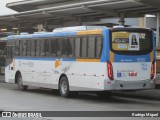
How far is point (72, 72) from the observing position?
62.9ft

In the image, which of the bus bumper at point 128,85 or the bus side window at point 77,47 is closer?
the bus bumper at point 128,85

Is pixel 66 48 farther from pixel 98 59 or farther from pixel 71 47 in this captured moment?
pixel 98 59

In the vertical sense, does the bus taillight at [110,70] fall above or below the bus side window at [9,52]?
below

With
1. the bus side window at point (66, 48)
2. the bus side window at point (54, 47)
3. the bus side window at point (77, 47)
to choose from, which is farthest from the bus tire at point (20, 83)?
the bus side window at point (77, 47)

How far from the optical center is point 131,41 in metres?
17.7

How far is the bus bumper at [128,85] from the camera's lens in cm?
1722

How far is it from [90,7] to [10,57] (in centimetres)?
506

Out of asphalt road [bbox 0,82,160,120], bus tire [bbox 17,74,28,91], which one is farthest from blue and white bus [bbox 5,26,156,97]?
bus tire [bbox 17,74,28,91]

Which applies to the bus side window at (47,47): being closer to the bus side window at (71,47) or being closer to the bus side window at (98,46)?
the bus side window at (71,47)

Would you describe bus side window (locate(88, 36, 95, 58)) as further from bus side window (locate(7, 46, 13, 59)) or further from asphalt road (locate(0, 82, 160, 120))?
bus side window (locate(7, 46, 13, 59))

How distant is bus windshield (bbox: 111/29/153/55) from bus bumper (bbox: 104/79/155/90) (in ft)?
3.63

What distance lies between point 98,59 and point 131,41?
1406 millimetres

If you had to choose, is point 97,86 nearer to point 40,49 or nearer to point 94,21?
point 40,49

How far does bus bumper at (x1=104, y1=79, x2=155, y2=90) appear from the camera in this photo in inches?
678
